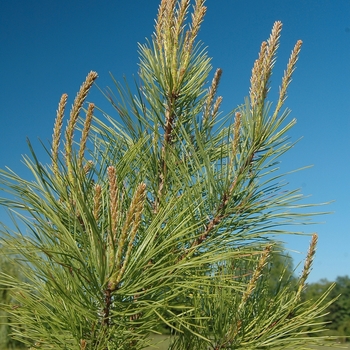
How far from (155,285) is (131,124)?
2.05 ft

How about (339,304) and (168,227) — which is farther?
(339,304)

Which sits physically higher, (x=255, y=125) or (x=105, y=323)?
(x=255, y=125)

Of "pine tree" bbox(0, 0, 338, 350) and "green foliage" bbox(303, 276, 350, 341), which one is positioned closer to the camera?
"pine tree" bbox(0, 0, 338, 350)

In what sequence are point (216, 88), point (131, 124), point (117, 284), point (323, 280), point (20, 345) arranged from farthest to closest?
point (323, 280) < point (20, 345) < point (216, 88) < point (131, 124) < point (117, 284)

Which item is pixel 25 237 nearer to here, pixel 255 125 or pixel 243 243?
pixel 243 243

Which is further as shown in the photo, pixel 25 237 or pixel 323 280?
pixel 323 280

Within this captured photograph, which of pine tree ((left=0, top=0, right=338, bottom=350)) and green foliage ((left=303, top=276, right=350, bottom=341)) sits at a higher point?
green foliage ((left=303, top=276, right=350, bottom=341))

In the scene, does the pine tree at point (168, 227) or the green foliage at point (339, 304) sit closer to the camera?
the pine tree at point (168, 227)

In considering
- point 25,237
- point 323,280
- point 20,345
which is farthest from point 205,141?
point 323,280

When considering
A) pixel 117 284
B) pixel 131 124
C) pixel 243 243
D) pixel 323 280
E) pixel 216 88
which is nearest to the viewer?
pixel 117 284

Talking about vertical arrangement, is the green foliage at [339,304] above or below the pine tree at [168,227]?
above

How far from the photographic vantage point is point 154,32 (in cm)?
172

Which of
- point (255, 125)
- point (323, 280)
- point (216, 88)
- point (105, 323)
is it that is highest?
point (323, 280)

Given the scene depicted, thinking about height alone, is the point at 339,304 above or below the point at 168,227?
above
